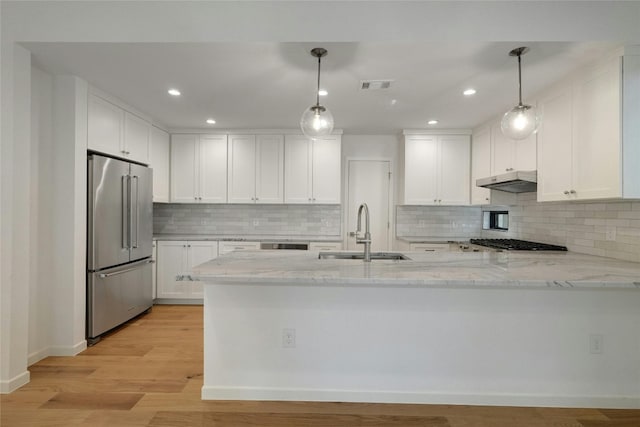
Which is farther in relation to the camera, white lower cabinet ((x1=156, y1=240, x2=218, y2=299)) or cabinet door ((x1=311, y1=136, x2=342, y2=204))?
cabinet door ((x1=311, y1=136, x2=342, y2=204))

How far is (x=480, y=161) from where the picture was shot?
427 centimetres

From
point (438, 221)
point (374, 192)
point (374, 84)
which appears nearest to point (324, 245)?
point (374, 192)

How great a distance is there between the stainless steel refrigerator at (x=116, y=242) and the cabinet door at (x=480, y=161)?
4.16m

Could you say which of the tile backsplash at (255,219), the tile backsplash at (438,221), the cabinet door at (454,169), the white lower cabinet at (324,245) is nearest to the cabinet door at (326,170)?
the tile backsplash at (255,219)

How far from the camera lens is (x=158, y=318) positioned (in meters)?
3.83

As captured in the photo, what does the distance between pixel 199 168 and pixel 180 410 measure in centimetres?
327

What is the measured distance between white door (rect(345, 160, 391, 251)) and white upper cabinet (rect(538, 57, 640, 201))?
219 cm

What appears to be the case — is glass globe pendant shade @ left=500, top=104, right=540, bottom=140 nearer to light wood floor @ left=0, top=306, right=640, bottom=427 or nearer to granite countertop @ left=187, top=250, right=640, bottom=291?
granite countertop @ left=187, top=250, right=640, bottom=291

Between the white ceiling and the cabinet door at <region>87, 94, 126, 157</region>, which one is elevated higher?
the white ceiling

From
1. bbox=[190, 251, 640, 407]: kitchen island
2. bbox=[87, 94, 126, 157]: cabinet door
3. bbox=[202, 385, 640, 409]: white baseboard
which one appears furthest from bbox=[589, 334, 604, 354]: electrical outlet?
bbox=[87, 94, 126, 157]: cabinet door

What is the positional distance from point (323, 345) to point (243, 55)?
2154 mm

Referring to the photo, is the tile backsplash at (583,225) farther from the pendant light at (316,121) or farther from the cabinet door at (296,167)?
the cabinet door at (296,167)

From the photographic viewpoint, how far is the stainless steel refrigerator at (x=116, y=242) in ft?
9.91

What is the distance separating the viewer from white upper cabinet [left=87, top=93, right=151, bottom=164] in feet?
10.1
